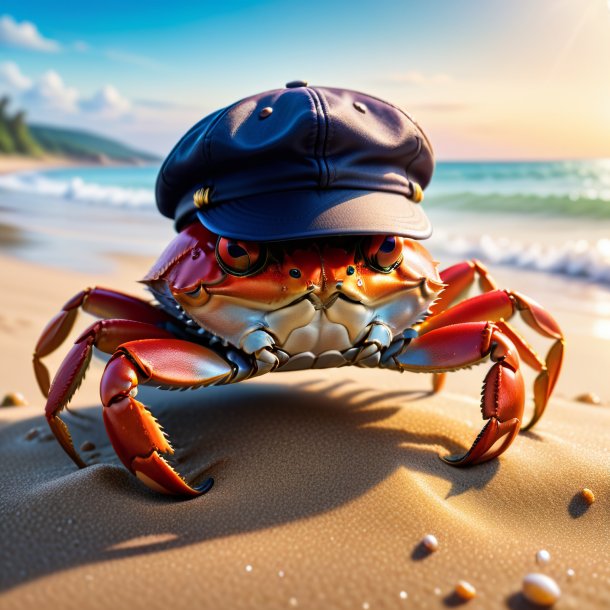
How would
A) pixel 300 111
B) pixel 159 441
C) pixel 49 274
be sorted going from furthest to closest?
pixel 49 274
pixel 300 111
pixel 159 441

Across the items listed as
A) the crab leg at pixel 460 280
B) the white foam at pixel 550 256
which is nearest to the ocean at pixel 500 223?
the white foam at pixel 550 256

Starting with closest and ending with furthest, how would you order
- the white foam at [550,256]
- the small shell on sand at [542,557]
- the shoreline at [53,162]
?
the small shell on sand at [542,557]
the white foam at [550,256]
the shoreline at [53,162]

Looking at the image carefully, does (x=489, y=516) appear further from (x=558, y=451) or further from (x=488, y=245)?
(x=488, y=245)

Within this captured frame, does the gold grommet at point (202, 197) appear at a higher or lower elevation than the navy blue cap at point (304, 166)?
lower

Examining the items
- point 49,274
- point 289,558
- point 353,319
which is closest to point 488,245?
point 49,274

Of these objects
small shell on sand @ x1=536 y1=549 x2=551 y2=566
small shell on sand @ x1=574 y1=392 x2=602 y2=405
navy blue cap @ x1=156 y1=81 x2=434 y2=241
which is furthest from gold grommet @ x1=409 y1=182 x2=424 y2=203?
small shell on sand @ x1=574 y1=392 x2=602 y2=405

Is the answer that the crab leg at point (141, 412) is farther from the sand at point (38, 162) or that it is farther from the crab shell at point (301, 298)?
the sand at point (38, 162)

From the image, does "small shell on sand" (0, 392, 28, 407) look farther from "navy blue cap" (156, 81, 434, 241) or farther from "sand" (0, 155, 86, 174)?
"sand" (0, 155, 86, 174)
